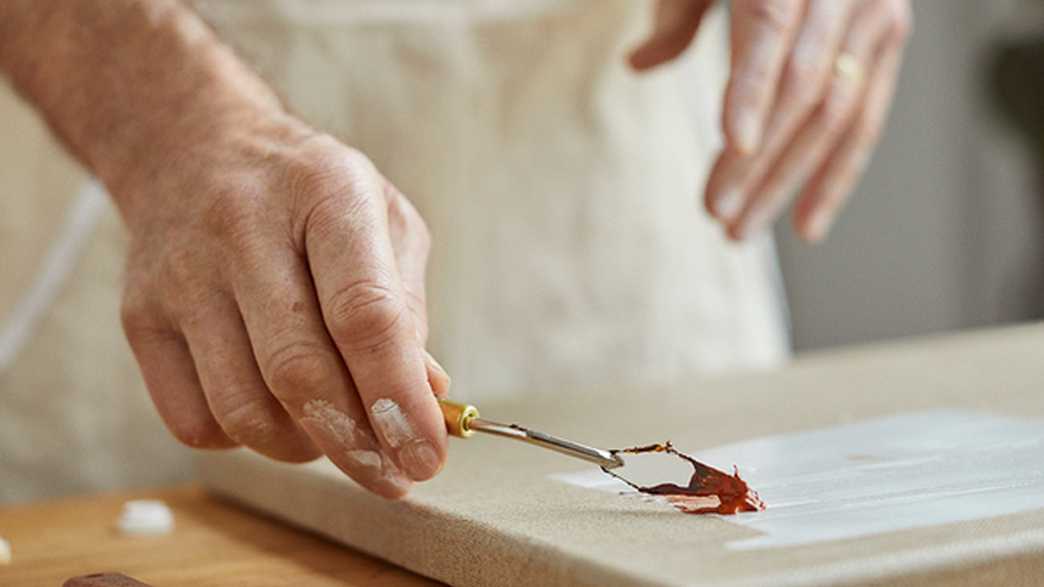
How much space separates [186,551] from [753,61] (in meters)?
0.47

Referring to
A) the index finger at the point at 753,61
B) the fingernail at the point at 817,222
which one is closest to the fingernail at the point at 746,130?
the index finger at the point at 753,61

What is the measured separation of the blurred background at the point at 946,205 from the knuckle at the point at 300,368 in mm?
1687

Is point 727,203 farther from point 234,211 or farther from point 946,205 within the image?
point 946,205

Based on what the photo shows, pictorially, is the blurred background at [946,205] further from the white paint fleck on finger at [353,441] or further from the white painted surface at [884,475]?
the white paint fleck on finger at [353,441]

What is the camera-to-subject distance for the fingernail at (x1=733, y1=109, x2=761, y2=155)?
89 centimetres

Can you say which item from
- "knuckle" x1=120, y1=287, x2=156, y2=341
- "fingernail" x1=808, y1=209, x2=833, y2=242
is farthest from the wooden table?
"fingernail" x1=808, y1=209, x2=833, y2=242

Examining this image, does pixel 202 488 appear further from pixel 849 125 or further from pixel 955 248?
pixel 955 248

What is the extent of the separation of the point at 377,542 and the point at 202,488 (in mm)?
263

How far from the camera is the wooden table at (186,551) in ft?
2.09

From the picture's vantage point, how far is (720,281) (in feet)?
4.28

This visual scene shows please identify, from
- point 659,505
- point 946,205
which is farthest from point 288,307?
point 946,205

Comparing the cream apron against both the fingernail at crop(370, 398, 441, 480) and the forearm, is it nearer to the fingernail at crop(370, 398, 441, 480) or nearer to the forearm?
the forearm

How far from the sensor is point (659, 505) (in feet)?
1.93

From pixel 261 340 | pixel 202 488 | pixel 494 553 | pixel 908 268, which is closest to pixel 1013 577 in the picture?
pixel 494 553
